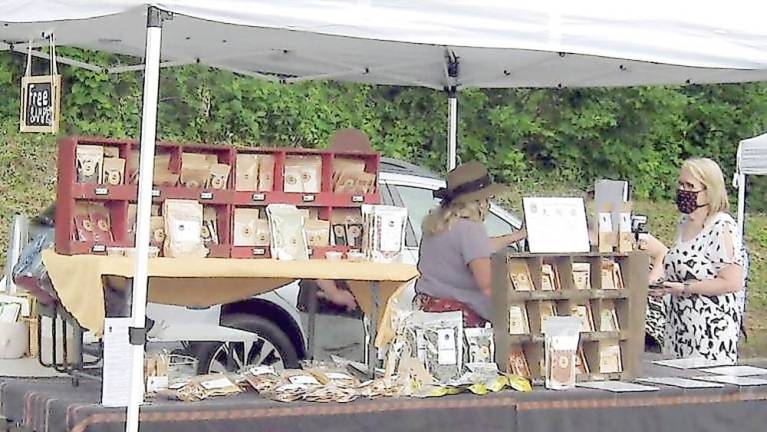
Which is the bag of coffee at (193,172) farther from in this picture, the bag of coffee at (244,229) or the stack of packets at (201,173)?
the bag of coffee at (244,229)

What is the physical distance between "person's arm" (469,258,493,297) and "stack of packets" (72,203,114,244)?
52.9 inches

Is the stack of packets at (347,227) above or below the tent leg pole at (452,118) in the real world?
below

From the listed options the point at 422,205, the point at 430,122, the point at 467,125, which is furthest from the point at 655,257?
the point at 467,125

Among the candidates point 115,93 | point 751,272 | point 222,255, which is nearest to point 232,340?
point 222,255

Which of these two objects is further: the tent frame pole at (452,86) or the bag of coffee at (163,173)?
the tent frame pole at (452,86)

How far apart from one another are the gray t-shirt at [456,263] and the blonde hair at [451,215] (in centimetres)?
3

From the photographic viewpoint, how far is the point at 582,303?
15.6 feet

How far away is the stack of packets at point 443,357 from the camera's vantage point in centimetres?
451

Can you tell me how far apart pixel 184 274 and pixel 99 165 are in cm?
55

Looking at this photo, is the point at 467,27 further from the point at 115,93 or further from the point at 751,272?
the point at 751,272

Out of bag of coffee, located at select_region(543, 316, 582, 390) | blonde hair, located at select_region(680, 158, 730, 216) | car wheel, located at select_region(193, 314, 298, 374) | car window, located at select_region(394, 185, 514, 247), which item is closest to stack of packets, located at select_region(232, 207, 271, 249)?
bag of coffee, located at select_region(543, 316, 582, 390)

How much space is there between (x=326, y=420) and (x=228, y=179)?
1001mm

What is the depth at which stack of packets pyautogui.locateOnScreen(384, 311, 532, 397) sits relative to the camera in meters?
4.51

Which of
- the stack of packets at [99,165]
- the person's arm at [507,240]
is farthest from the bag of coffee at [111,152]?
the person's arm at [507,240]
